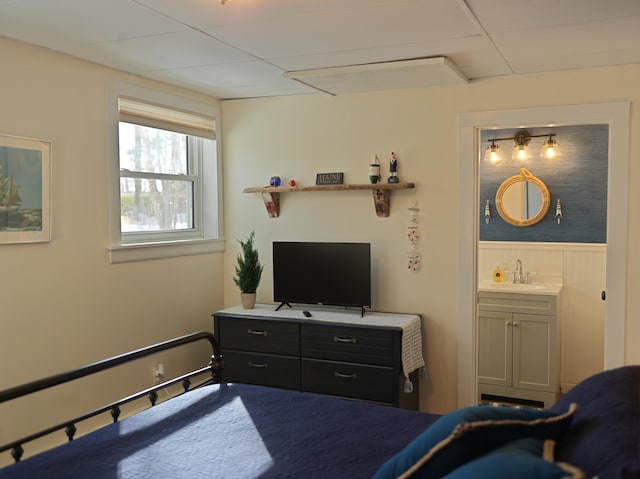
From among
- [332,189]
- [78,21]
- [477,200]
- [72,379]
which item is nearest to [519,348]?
[477,200]

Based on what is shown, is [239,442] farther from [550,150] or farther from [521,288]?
[550,150]

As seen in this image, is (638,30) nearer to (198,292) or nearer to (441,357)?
(441,357)

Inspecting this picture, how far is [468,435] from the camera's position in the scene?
1.46 meters

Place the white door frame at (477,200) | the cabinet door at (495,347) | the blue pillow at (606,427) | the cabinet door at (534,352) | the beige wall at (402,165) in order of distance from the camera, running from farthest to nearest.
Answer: the cabinet door at (495,347), the cabinet door at (534,352), the beige wall at (402,165), the white door frame at (477,200), the blue pillow at (606,427)

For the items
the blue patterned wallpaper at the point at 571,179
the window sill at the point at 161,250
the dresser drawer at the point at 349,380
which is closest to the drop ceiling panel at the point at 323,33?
the window sill at the point at 161,250

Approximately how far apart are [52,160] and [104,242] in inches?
23.7

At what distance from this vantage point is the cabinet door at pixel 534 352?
448cm

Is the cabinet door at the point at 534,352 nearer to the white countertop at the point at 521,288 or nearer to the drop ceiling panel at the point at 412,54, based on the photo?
the white countertop at the point at 521,288

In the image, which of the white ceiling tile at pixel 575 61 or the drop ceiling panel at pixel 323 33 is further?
the white ceiling tile at pixel 575 61

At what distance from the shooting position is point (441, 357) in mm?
4102

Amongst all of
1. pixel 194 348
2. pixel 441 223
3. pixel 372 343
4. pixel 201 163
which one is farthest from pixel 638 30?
pixel 194 348

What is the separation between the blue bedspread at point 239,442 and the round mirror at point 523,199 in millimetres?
3001

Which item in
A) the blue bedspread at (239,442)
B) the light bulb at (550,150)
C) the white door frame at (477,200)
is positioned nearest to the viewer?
the blue bedspread at (239,442)

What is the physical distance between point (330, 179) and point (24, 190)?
2.03m
